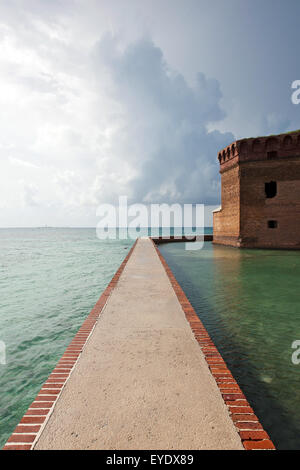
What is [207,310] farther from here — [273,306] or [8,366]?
[8,366]

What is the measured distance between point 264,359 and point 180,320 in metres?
Answer: 1.45

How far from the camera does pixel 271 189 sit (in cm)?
2055

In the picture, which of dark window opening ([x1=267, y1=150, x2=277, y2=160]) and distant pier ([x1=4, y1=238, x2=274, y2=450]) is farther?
dark window opening ([x1=267, y1=150, x2=277, y2=160])

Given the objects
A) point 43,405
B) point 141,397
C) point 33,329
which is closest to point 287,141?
point 33,329

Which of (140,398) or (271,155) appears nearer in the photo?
(140,398)

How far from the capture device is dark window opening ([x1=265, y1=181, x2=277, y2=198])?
20391 mm

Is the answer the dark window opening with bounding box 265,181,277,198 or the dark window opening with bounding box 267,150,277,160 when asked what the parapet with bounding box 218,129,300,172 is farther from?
the dark window opening with bounding box 265,181,277,198

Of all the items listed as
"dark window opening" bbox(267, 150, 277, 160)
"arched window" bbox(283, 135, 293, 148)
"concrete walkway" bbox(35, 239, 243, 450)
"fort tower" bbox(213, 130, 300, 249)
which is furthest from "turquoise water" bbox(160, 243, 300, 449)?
"arched window" bbox(283, 135, 293, 148)

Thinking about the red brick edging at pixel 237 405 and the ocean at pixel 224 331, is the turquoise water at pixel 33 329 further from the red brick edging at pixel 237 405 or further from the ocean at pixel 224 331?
the red brick edging at pixel 237 405

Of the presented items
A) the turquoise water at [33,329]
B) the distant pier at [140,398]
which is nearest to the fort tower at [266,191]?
the turquoise water at [33,329]

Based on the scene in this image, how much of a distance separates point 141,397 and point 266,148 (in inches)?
884

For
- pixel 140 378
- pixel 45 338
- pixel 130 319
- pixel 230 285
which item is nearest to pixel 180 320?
pixel 130 319

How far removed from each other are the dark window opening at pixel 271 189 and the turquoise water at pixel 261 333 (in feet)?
41.1

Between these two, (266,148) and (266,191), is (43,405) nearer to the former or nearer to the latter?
(266,191)
